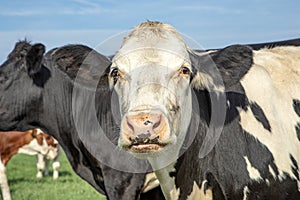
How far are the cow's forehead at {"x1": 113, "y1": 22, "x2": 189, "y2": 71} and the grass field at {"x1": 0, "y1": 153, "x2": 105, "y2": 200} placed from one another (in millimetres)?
7190

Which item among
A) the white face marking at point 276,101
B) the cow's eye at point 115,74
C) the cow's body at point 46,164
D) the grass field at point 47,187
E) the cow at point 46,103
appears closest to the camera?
the cow's eye at point 115,74

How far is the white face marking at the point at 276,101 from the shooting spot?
4016mm

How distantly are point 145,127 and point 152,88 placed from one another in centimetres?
32

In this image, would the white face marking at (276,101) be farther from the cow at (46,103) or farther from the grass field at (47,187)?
the grass field at (47,187)

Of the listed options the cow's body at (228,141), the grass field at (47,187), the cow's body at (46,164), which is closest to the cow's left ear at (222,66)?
the cow's body at (228,141)

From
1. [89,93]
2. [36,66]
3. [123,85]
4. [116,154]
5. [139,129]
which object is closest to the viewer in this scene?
[139,129]

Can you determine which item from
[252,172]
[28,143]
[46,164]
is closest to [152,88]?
[252,172]

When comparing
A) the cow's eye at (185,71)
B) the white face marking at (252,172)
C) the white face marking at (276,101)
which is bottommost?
the white face marking at (252,172)

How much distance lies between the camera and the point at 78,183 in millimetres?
13328

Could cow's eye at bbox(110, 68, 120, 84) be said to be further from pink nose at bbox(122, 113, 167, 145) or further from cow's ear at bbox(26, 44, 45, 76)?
cow's ear at bbox(26, 44, 45, 76)

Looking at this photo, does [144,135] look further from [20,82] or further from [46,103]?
[20,82]

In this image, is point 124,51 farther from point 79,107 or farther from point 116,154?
point 79,107

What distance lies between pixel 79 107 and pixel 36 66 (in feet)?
2.70

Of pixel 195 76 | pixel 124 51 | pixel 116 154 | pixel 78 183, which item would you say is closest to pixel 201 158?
pixel 195 76
